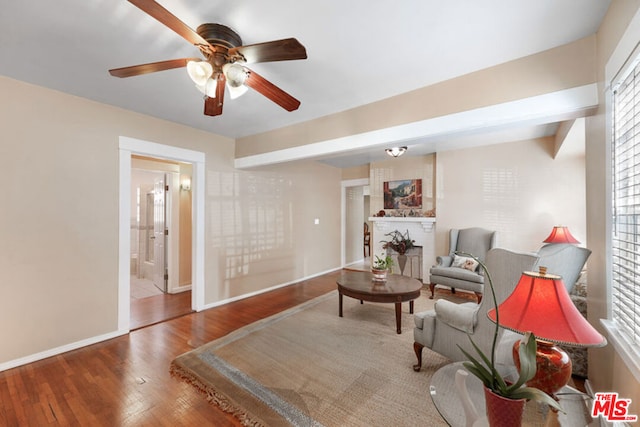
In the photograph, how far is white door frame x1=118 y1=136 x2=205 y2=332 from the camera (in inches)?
119

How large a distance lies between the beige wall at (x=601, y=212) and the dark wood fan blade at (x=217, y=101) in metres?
2.23

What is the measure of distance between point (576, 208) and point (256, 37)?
4.84 meters

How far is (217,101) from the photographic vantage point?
1.99 m

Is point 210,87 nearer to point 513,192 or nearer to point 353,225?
point 513,192

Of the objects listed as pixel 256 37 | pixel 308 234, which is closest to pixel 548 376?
pixel 256 37

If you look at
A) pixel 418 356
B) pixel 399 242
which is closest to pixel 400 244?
pixel 399 242

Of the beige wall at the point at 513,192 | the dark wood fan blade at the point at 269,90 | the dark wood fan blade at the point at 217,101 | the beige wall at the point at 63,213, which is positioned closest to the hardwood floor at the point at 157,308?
the beige wall at the point at 63,213

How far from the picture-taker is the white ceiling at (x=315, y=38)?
5.07ft

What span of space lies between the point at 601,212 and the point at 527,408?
1.40m

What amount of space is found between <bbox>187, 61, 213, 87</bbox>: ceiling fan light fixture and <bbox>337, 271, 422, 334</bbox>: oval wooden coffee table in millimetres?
2558

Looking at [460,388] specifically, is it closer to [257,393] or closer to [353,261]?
[257,393]

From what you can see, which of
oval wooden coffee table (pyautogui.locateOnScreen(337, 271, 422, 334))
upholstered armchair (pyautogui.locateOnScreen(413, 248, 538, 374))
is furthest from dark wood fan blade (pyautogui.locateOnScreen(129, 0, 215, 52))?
oval wooden coffee table (pyautogui.locateOnScreen(337, 271, 422, 334))

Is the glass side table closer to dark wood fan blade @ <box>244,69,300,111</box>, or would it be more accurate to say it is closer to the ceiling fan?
the ceiling fan

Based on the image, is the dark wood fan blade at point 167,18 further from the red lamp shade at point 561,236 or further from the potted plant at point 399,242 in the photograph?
the potted plant at point 399,242
